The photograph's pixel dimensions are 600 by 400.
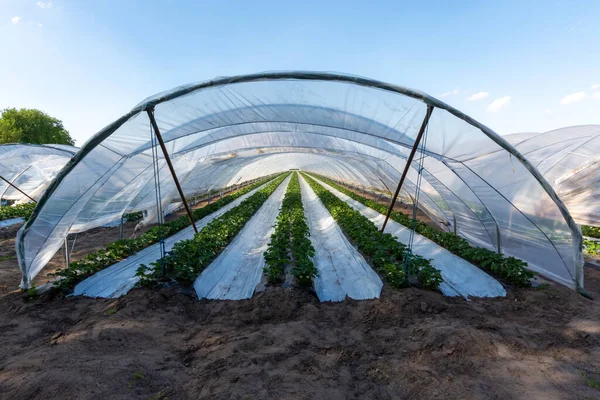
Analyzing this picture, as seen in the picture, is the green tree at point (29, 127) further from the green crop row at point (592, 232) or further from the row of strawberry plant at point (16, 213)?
the green crop row at point (592, 232)

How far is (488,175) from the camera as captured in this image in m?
6.43

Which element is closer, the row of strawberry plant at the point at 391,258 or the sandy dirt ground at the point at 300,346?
the sandy dirt ground at the point at 300,346

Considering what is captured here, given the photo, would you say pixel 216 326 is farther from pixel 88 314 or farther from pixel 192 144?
pixel 192 144

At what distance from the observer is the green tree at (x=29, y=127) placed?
4078cm

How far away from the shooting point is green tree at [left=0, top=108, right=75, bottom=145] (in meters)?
40.8

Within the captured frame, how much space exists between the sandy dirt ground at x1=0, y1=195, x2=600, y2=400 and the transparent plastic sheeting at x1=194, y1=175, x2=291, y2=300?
46 cm

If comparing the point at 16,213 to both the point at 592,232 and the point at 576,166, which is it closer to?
the point at 576,166

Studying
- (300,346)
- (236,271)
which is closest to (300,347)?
(300,346)

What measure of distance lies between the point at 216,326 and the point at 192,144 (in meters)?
5.46

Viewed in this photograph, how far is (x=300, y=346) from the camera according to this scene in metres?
3.99

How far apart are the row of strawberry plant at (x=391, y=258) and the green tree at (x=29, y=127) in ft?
165

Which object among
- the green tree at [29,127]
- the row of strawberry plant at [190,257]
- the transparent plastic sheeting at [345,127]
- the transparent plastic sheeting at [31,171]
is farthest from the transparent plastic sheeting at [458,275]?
the green tree at [29,127]

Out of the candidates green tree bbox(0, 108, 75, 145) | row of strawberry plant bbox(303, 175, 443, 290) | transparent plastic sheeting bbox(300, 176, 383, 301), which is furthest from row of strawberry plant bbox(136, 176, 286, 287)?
green tree bbox(0, 108, 75, 145)

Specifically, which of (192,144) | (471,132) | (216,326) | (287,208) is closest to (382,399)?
(216,326)
